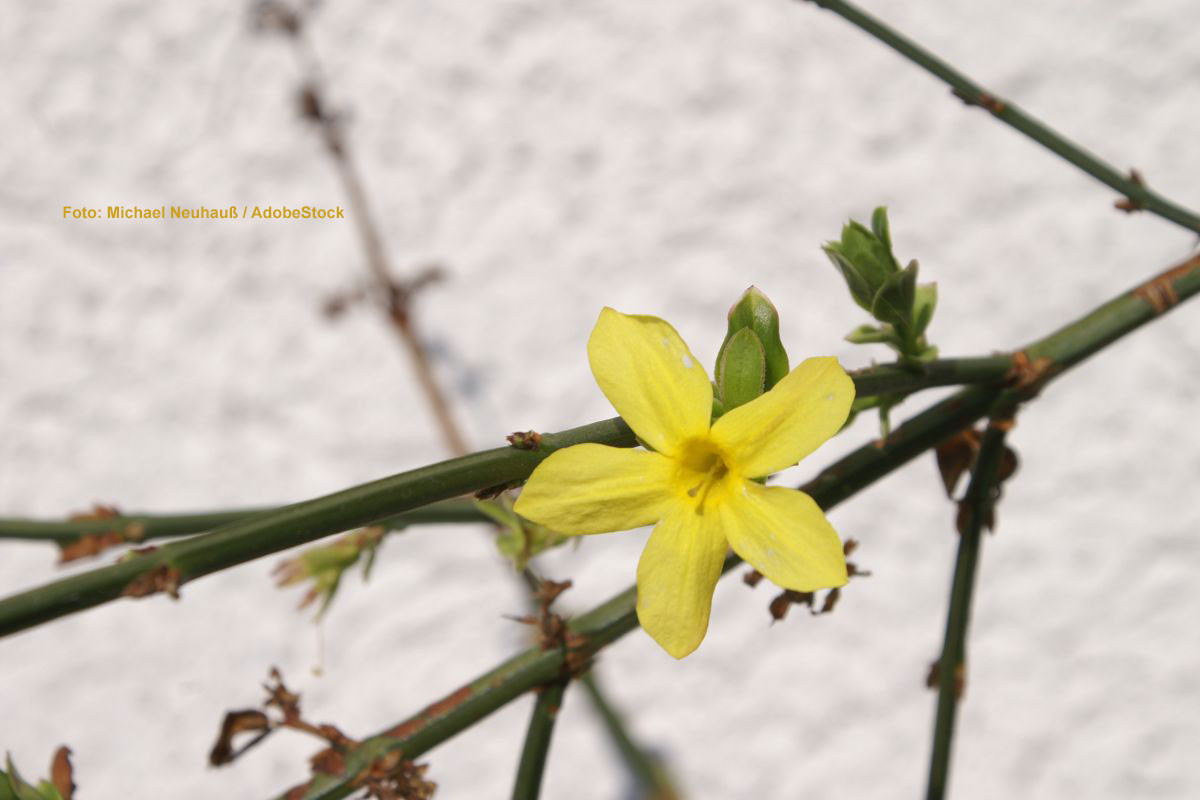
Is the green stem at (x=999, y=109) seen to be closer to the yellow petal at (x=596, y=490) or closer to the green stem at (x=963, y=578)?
the green stem at (x=963, y=578)

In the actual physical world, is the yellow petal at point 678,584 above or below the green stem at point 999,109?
Result: below

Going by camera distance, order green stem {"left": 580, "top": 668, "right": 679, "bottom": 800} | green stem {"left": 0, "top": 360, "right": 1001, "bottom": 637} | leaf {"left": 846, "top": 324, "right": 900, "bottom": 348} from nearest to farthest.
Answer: green stem {"left": 0, "top": 360, "right": 1001, "bottom": 637}
leaf {"left": 846, "top": 324, "right": 900, "bottom": 348}
green stem {"left": 580, "top": 668, "right": 679, "bottom": 800}

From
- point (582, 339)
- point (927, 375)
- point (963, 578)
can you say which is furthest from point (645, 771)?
point (927, 375)

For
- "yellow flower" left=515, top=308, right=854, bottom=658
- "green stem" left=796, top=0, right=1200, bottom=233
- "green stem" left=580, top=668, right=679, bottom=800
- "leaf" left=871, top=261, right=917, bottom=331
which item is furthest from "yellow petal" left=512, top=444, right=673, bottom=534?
"green stem" left=580, top=668, right=679, bottom=800

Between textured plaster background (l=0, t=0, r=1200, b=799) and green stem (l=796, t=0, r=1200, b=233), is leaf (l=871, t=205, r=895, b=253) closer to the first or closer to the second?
green stem (l=796, t=0, r=1200, b=233)

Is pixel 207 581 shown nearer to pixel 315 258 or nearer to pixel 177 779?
pixel 177 779

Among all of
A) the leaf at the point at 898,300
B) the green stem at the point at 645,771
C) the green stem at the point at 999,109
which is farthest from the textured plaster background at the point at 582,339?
the leaf at the point at 898,300
